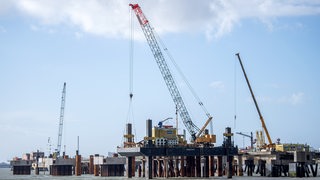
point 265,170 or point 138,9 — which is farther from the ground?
point 138,9

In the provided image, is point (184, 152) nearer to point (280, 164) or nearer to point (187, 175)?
point (187, 175)

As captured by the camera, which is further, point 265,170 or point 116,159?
point 116,159

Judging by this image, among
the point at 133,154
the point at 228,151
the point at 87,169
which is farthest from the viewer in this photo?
the point at 87,169

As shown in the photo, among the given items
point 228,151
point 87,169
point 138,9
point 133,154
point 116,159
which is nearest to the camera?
point 133,154

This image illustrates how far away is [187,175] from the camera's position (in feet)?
361

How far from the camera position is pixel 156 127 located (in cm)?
10375

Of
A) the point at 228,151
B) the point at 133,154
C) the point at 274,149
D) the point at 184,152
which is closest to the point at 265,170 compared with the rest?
the point at 274,149

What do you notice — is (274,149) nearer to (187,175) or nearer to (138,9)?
(187,175)

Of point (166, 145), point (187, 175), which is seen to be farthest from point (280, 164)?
point (166, 145)

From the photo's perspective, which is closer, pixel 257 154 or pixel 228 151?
pixel 228 151

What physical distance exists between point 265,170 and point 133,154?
44467 millimetres

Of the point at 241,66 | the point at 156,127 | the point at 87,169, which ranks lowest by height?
the point at 87,169

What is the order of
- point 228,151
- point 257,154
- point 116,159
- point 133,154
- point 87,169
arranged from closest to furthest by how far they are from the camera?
point 133,154 → point 228,151 → point 257,154 → point 116,159 → point 87,169

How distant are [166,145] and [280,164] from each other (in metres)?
38.1
